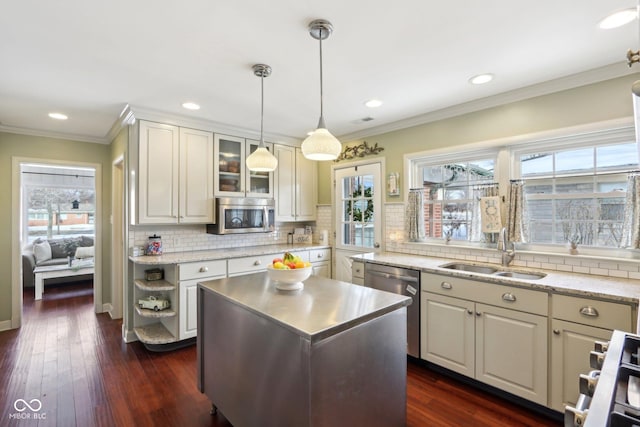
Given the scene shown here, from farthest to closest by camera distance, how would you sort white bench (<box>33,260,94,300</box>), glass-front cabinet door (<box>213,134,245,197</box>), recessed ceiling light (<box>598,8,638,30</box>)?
1. white bench (<box>33,260,94,300</box>)
2. glass-front cabinet door (<box>213,134,245,197</box>)
3. recessed ceiling light (<box>598,8,638,30</box>)

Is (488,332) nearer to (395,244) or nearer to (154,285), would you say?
(395,244)

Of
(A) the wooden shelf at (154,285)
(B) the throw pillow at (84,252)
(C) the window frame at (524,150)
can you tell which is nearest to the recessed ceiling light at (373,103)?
(C) the window frame at (524,150)

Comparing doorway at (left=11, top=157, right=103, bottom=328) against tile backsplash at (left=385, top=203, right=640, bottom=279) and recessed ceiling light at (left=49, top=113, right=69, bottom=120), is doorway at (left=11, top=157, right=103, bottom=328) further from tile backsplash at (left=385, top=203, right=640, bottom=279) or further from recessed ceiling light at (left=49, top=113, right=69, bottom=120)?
tile backsplash at (left=385, top=203, right=640, bottom=279)

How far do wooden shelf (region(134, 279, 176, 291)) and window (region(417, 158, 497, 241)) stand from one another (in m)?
2.81

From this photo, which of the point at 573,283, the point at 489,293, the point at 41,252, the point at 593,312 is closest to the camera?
the point at 593,312

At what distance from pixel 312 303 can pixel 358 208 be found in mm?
2560

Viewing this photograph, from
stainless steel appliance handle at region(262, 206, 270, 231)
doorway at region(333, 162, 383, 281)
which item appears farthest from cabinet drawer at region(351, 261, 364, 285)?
stainless steel appliance handle at region(262, 206, 270, 231)

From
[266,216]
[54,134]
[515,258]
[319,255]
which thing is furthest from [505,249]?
[54,134]

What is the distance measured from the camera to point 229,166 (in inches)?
155

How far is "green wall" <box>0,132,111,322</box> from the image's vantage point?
3736mm

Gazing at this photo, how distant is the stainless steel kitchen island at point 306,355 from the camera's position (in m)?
1.43

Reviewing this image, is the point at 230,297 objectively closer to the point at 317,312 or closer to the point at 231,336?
the point at 231,336

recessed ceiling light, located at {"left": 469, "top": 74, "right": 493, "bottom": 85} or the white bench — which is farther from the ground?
recessed ceiling light, located at {"left": 469, "top": 74, "right": 493, "bottom": 85}

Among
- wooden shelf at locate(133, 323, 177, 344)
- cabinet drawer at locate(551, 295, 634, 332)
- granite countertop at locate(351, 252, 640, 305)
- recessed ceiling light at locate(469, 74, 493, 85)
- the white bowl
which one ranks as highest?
recessed ceiling light at locate(469, 74, 493, 85)
